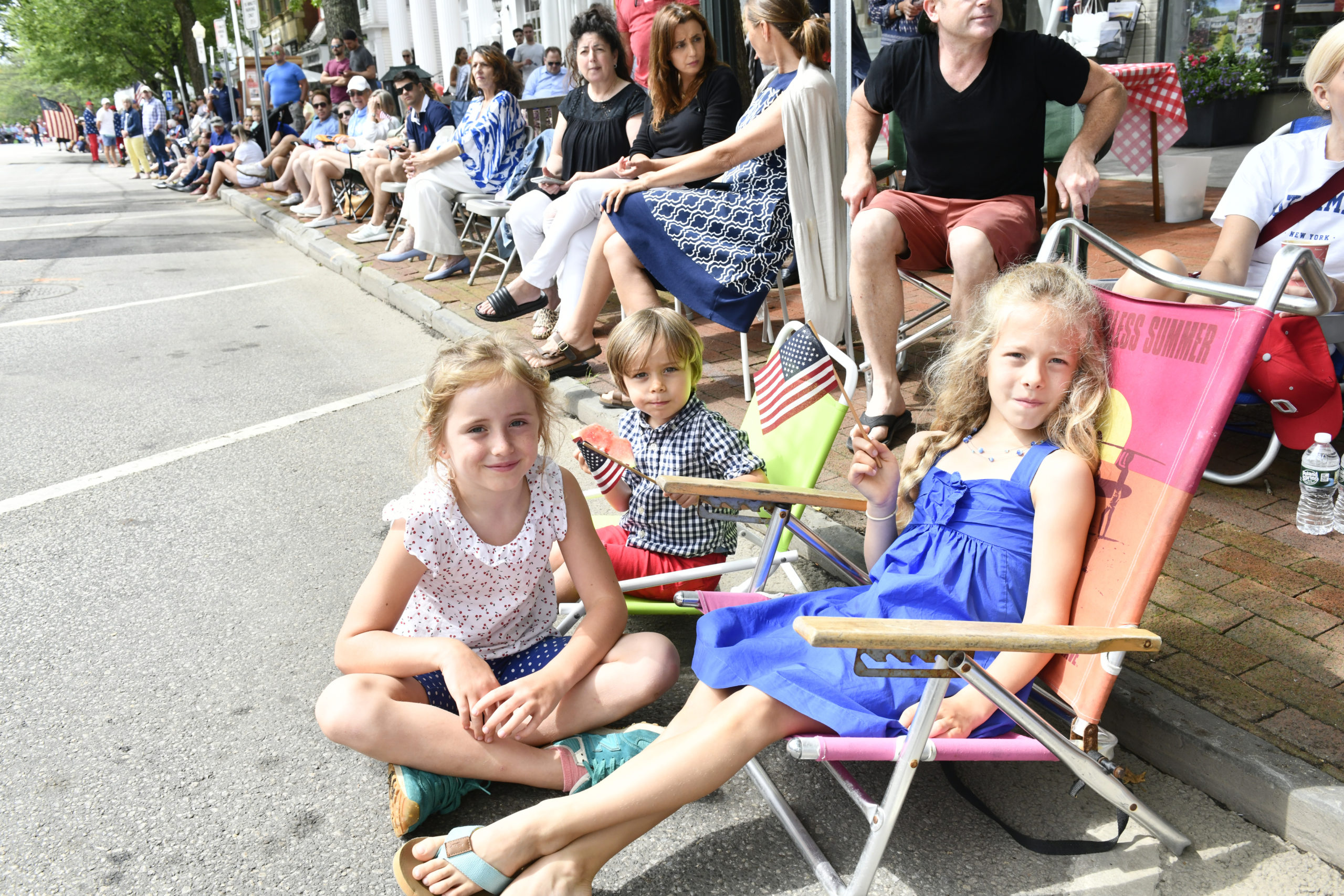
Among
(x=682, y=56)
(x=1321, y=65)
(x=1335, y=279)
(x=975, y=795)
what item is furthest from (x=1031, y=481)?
(x=682, y=56)

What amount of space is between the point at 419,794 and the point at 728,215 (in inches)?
129

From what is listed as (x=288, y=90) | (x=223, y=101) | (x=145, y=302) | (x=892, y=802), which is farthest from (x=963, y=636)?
(x=223, y=101)

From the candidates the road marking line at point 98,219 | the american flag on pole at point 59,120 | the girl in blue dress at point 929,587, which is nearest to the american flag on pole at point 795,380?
the girl in blue dress at point 929,587

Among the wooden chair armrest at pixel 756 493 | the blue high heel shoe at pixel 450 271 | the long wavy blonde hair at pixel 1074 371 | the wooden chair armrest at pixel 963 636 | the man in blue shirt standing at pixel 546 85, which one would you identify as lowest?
the blue high heel shoe at pixel 450 271

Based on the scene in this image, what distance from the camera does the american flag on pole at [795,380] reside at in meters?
3.05

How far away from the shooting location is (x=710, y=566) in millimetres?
2988

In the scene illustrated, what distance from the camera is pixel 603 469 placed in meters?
3.06

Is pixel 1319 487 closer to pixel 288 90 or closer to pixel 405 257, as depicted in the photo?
pixel 405 257

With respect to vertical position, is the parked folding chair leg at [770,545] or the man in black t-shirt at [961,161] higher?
the man in black t-shirt at [961,161]

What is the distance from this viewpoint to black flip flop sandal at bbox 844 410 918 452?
4.03 meters

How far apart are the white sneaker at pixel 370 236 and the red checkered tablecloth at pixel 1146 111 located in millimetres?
6857

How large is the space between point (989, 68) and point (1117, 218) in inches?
157

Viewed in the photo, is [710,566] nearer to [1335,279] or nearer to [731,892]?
[731,892]

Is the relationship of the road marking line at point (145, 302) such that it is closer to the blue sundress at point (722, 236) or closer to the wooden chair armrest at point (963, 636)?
the blue sundress at point (722, 236)
